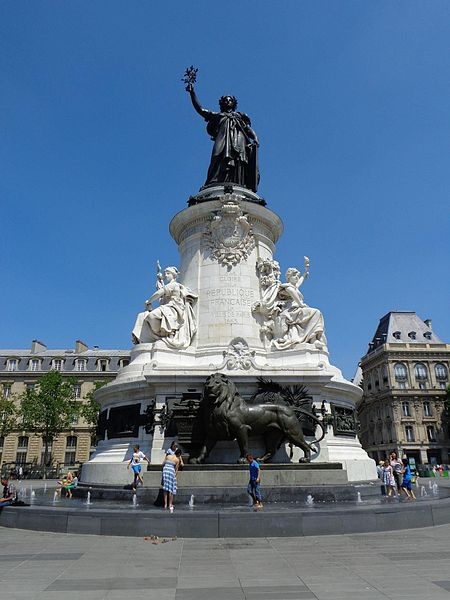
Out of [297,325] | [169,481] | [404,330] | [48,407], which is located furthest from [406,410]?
[169,481]

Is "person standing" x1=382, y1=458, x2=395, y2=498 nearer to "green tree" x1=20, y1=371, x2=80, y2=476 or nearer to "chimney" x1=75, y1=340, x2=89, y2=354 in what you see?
"green tree" x1=20, y1=371, x2=80, y2=476

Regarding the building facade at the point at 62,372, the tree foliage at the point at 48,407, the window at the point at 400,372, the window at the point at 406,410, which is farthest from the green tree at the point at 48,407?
the window at the point at 406,410

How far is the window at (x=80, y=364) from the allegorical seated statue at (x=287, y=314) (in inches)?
2325

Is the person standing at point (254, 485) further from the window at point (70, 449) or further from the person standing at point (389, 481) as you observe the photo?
the window at point (70, 449)

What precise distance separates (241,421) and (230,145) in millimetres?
16292

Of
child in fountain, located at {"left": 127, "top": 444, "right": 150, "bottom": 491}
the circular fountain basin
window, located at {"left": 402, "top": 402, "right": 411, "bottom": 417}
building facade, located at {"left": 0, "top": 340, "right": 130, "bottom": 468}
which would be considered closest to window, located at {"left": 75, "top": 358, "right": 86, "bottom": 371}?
building facade, located at {"left": 0, "top": 340, "right": 130, "bottom": 468}

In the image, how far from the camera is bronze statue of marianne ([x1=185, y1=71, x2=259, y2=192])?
2544 cm

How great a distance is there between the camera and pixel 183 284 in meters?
22.0

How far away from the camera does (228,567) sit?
295 inches

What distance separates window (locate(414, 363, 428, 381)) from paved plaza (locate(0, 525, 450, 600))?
7176cm

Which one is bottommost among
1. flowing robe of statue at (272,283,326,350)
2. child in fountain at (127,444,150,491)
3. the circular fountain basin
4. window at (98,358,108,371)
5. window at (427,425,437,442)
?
the circular fountain basin

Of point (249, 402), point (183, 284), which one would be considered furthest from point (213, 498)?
point (183, 284)

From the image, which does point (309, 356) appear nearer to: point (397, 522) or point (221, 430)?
point (221, 430)

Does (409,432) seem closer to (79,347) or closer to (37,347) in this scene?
(79,347)
